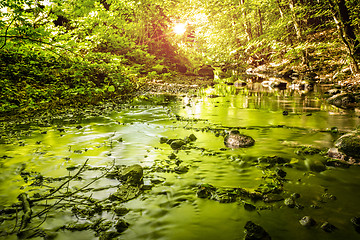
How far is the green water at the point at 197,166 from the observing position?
213 centimetres

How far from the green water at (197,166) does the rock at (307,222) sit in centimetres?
4

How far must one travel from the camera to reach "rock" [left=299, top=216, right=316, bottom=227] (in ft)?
6.76

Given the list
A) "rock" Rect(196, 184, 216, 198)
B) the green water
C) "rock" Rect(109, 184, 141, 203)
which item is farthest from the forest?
"rock" Rect(196, 184, 216, 198)

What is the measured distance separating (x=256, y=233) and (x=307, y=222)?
1.76 ft

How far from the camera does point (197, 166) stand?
11.2 ft

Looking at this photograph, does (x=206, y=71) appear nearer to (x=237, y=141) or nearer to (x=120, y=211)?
(x=237, y=141)

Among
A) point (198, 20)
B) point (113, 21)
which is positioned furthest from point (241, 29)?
point (113, 21)

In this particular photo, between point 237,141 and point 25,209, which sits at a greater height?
point 237,141

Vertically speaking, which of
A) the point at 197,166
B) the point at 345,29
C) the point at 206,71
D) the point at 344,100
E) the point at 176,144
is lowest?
the point at 197,166

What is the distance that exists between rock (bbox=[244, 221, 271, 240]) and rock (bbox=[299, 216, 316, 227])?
397 millimetres

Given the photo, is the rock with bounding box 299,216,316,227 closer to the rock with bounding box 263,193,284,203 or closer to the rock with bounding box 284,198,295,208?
the rock with bounding box 284,198,295,208

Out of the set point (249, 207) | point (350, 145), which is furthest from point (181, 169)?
point (350, 145)

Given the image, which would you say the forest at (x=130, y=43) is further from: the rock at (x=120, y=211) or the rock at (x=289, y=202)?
the rock at (x=289, y=202)

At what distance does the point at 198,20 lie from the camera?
26.7m
